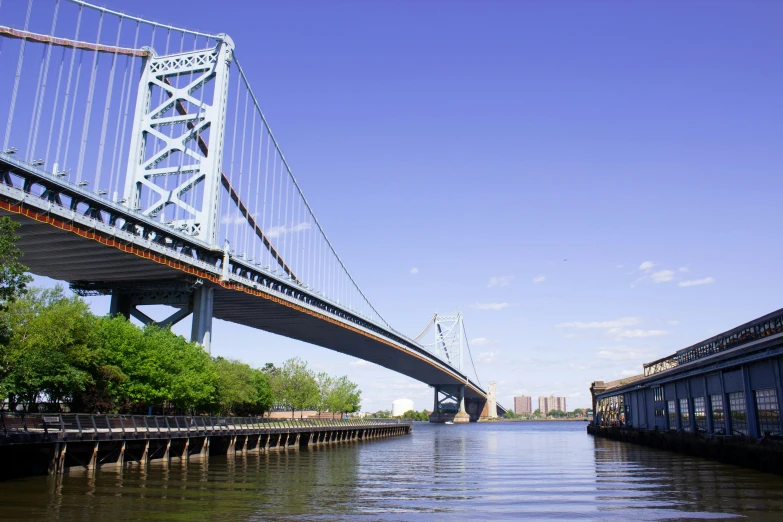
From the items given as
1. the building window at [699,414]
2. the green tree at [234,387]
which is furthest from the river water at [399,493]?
the green tree at [234,387]

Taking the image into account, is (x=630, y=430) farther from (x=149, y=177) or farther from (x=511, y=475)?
(x=149, y=177)

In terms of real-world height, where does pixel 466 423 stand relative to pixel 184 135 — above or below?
below

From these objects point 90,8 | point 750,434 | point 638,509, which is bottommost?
point 638,509

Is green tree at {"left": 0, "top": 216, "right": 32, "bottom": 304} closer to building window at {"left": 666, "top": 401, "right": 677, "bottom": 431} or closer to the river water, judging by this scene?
the river water

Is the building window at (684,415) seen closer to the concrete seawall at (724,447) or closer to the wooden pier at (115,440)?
the concrete seawall at (724,447)

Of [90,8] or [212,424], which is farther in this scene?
[90,8]

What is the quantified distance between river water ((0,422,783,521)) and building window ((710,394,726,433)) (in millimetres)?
4192

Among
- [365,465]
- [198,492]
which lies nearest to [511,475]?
[365,465]

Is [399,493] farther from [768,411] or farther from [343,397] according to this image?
[343,397]

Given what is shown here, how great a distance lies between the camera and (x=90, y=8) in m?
48.8

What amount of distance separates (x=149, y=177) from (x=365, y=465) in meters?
33.0

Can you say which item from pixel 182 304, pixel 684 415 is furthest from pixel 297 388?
pixel 684 415

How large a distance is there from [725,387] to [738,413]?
4.96ft

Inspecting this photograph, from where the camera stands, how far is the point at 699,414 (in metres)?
44.7
